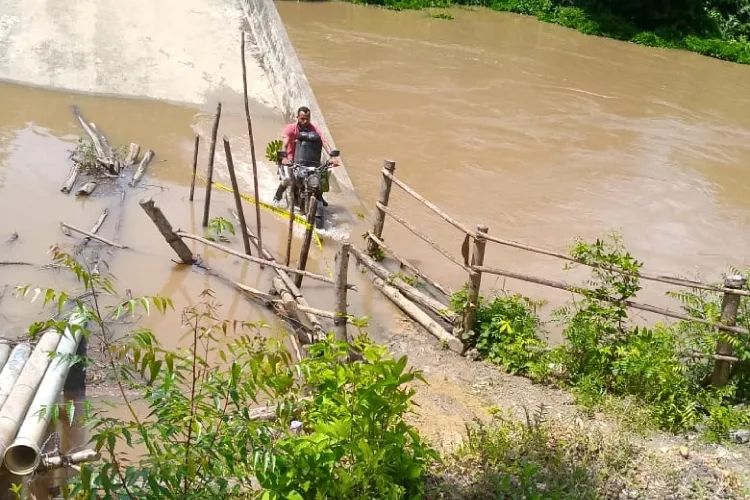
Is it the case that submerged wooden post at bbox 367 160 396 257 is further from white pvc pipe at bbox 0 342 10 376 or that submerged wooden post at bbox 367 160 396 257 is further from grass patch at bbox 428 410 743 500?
white pvc pipe at bbox 0 342 10 376

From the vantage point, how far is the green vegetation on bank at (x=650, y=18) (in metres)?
19.4

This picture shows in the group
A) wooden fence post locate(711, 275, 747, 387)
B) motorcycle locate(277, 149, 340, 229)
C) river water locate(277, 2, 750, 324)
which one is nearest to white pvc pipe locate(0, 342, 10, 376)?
motorcycle locate(277, 149, 340, 229)

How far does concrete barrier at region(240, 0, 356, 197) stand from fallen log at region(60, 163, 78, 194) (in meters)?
3.00

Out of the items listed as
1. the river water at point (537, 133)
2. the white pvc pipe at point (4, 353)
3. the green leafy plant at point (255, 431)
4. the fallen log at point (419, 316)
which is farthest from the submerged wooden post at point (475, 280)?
the white pvc pipe at point (4, 353)

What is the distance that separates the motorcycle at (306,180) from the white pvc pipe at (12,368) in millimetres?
2892

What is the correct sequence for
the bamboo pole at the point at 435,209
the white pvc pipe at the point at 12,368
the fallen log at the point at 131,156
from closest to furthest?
the white pvc pipe at the point at 12,368
the bamboo pole at the point at 435,209
the fallen log at the point at 131,156

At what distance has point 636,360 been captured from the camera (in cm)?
480

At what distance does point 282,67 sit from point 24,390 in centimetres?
776

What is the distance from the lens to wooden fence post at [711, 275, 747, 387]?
15.0 feet

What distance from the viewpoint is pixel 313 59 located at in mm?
14430

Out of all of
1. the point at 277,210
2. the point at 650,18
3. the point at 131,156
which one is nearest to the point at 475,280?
the point at 277,210

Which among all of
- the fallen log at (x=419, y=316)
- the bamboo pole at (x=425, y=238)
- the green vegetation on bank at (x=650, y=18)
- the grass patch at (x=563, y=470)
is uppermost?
the green vegetation on bank at (x=650, y=18)

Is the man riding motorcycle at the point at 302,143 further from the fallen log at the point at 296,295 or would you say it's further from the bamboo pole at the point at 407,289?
the fallen log at the point at 296,295

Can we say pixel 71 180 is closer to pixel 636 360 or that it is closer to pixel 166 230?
pixel 166 230
